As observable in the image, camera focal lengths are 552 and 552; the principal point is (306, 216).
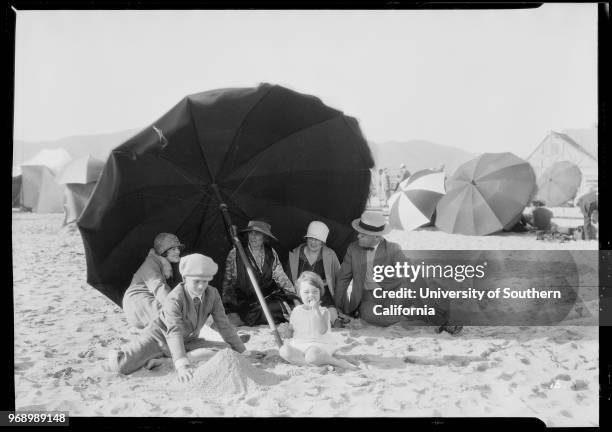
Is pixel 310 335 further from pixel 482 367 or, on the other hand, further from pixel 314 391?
pixel 482 367

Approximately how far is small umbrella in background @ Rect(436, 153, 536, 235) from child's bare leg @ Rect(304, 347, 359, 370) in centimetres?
384

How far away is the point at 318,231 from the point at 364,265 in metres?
0.42

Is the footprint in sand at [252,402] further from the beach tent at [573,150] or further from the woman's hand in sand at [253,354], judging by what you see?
the beach tent at [573,150]

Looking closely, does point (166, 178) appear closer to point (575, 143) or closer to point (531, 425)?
point (531, 425)

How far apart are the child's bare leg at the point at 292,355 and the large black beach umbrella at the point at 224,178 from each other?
3.29ft

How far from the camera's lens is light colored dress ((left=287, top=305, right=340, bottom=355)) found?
136 inches

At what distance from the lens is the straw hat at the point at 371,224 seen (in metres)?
4.04

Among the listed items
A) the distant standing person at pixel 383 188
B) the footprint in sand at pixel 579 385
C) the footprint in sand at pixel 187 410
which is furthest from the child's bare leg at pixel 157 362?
the distant standing person at pixel 383 188

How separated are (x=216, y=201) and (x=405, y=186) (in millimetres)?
3917

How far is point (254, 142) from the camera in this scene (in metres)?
3.85

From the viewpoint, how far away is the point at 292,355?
3.42 metres

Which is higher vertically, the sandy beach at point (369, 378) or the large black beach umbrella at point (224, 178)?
the large black beach umbrella at point (224, 178)

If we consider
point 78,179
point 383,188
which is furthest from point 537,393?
point 383,188

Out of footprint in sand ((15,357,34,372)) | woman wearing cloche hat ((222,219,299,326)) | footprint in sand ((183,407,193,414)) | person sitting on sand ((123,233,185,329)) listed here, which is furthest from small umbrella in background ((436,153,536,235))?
footprint in sand ((15,357,34,372))
